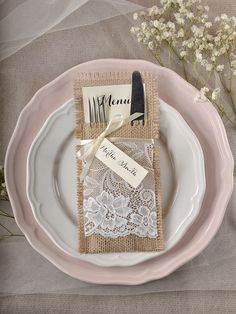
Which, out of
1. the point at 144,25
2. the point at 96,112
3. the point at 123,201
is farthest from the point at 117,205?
the point at 144,25

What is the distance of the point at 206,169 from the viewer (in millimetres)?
775

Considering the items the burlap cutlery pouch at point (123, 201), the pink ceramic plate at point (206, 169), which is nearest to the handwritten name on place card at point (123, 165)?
the burlap cutlery pouch at point (123, 201)

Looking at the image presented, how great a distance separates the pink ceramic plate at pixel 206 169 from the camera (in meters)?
0.75

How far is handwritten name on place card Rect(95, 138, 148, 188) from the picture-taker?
2.41 feet

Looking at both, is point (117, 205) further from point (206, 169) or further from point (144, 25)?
point (144, 25)

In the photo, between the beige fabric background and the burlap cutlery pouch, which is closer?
the burlap cutlery pouch

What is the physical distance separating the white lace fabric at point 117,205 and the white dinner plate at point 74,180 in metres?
0.03

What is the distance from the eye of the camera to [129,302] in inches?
31.0

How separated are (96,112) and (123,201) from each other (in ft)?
0.44

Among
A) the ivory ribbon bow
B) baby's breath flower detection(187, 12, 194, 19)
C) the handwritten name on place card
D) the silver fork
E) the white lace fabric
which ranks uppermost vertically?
baby's breath flower detection(187, 12, 194, 19)

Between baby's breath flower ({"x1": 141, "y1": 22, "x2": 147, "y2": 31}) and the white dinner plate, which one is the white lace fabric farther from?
baby's breath flower ({"x1": 141, "y1": 22, "x2": 147, "y2": 31})

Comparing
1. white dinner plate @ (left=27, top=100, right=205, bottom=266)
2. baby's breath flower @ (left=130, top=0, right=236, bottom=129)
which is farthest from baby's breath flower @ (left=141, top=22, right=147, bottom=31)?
white dinner plate @ (left=27, top=100, right=205, bottom=266)

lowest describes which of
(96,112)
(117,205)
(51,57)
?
(117,205)

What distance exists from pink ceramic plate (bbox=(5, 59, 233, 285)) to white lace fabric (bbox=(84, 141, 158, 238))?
0.05 metres
